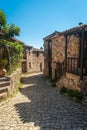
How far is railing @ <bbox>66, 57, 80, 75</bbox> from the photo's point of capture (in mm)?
10078

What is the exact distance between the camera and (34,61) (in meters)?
32.0

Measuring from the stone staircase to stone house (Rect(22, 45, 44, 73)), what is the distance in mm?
17845

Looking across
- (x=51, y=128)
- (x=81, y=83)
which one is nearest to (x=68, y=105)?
(x=81, y=83)

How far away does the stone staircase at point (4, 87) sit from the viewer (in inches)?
342

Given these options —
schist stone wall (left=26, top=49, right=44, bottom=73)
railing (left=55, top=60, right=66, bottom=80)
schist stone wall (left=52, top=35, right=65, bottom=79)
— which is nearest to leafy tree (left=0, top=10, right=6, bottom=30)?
schist stone wall (left=52, top=35, right=65, bottom=79)

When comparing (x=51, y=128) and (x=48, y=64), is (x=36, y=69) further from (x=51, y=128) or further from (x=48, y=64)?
(x=51, y=128)

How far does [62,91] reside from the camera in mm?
11234

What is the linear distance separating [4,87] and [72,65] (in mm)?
5149

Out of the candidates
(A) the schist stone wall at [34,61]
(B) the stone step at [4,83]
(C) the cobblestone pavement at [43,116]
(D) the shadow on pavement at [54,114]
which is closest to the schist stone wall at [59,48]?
(D) the shadow on pavement at [54,114]

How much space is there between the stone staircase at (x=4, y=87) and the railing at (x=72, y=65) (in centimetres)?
477

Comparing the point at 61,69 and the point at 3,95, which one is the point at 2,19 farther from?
the point at 3,95

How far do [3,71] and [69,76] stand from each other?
5.07 m

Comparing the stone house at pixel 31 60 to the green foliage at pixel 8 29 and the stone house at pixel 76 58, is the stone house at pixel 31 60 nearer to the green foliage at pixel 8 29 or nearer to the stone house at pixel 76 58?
the green foliage at pixel 8 29

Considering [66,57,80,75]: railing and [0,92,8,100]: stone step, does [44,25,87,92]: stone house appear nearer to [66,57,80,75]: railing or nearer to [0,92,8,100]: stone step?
[66,57,80,75]: railing
